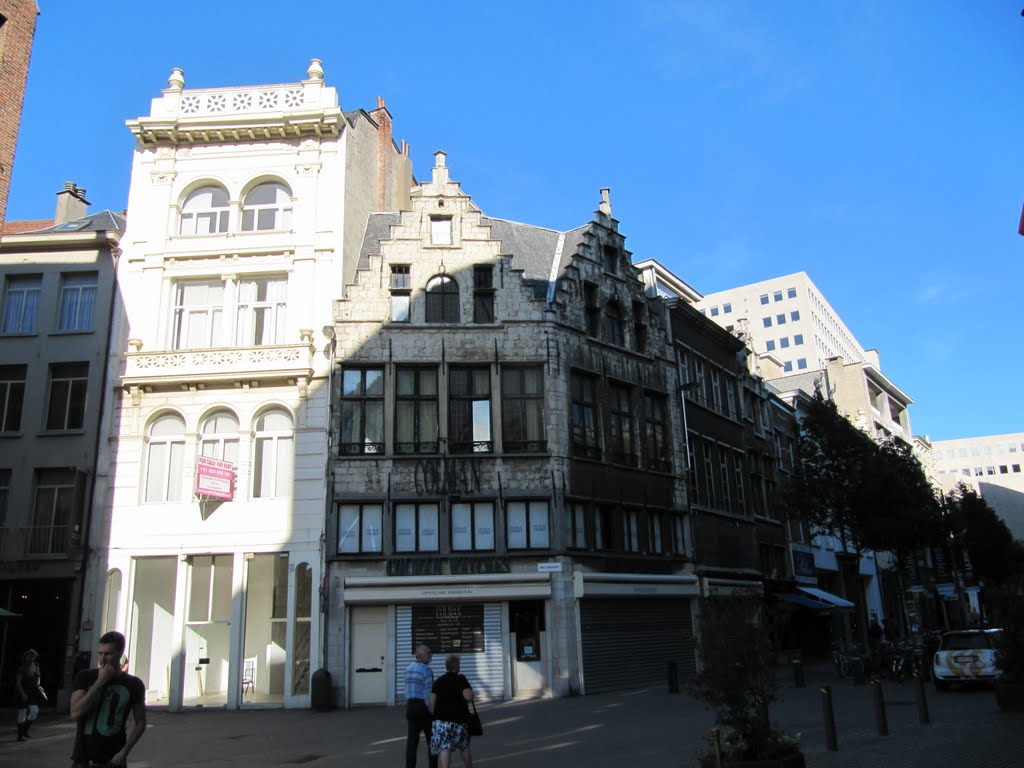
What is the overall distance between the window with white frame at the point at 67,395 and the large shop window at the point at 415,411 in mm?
9406

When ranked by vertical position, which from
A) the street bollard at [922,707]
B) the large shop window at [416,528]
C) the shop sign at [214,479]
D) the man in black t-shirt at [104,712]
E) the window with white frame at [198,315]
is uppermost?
the window with white frame at [198,315]

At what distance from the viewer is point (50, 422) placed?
80.8ft

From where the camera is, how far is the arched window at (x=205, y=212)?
85.8 ft

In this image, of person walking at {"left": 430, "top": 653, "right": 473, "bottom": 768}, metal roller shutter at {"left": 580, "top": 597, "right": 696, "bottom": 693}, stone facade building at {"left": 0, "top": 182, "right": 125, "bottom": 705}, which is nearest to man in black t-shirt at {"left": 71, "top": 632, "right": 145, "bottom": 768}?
person walking at {"left": 430, "top": 653, "right": 473, "bottom": 768}

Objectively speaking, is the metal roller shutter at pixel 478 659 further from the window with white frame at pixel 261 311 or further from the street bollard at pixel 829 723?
the street bollard at pixel 829 723

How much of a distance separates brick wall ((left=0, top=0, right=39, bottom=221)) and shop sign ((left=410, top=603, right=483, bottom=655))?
46.1ft

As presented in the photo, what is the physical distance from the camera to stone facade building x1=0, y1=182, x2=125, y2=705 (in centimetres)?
2305

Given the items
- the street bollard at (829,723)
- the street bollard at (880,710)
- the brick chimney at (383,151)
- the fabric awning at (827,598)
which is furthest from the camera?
the fabric awning at (827,598)

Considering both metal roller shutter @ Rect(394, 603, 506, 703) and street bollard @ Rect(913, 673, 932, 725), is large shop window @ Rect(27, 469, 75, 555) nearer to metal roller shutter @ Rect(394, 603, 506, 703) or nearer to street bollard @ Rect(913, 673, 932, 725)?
metal roller shutter @ Rect(394, 603, 506, 703)

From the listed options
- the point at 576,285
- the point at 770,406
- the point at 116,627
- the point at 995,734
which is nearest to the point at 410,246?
the point at 576,285

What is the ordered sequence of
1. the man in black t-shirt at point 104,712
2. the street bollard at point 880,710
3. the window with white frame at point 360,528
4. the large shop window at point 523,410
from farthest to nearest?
1. the large shop window at point 523,410
2. the window with white frame at point 360,528
3. the street bollard at point 880,710
4. the man in black t-shirt at point 104,712

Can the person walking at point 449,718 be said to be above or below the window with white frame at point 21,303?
below

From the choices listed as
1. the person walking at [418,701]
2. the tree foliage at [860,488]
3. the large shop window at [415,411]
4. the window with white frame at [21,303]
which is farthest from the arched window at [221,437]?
the tree foliage at [860,488]

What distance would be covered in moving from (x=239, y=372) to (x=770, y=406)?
27228mm
